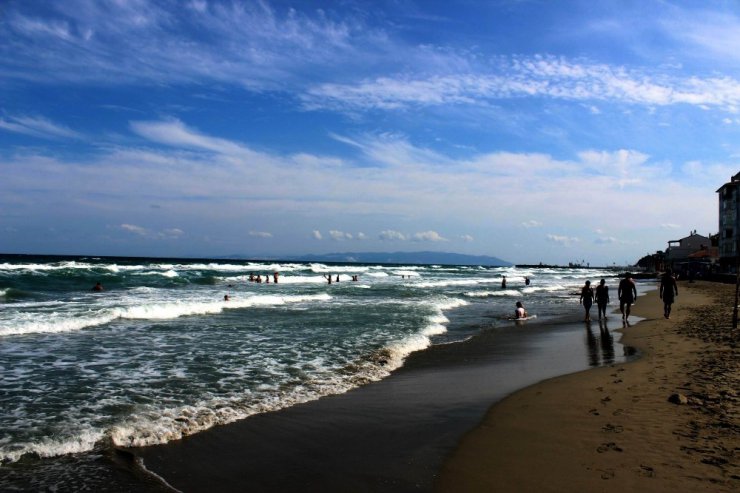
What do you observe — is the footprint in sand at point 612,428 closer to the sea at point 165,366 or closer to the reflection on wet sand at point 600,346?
the sea at point 165,366

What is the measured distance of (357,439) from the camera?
20.4 feet

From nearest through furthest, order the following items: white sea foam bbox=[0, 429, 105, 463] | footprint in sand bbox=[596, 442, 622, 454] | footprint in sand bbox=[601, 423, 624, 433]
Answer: footprint in sand bbox=[596, 442, 622, 454]
white sea foam bbox=[0, 429, 105, 463]
footprint in sand bbox=[601, 423, 624, 433]

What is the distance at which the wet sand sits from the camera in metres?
5.02

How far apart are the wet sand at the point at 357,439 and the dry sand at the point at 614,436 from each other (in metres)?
0.39

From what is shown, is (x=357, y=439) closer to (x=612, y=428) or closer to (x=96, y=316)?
(x=612, y=428)

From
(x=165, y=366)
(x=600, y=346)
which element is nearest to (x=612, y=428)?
(x=600, y=346)

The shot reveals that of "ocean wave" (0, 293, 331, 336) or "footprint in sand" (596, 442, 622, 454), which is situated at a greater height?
"footprint in sand" (596, 442, 622, 454)

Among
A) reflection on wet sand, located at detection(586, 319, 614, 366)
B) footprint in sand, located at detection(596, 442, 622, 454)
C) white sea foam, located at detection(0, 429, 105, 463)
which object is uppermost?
footprint in sand, located at detection(596, 442, 622, 454)

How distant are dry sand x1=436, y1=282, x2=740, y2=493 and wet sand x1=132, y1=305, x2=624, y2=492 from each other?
0.39 metres

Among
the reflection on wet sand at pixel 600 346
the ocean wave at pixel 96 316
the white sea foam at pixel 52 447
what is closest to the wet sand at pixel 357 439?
the reflection on wet sand at pixel 600 346

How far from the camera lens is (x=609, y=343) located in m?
13.7

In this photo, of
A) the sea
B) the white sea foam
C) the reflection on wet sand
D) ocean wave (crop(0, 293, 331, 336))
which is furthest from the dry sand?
ocean wave (crop(0, 293, 331, 336))

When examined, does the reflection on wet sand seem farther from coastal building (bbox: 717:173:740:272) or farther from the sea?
coastal building (bbox: 717:173:740:272)

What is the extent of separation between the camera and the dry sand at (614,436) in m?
4.68
